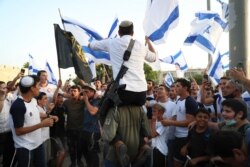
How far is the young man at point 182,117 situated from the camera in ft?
19.0

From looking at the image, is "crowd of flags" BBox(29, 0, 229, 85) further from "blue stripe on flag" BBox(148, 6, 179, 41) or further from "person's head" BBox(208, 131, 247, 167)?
"person's head" BBox(208, 131, 247, 167)

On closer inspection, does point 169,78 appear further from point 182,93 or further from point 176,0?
point 182,93

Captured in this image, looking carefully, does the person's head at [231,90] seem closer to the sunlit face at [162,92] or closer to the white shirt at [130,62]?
the sunlit face at [162,92]

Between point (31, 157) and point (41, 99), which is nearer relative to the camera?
point (31, 157)

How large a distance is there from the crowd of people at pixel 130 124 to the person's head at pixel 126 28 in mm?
11

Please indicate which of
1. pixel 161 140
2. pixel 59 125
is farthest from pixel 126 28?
pixel 59 125

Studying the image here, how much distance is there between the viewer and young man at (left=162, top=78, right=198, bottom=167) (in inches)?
228

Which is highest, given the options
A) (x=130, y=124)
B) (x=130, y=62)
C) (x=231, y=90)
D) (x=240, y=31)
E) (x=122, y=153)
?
(x=240, y=31)

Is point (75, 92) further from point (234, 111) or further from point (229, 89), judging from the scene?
point (234, 111)

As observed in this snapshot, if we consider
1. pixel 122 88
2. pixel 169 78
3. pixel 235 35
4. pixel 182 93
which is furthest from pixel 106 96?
pixel 169 78

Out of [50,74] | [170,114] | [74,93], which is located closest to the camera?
[170,114]

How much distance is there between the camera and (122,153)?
3945 millimetres

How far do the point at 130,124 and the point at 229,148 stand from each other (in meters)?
1.66

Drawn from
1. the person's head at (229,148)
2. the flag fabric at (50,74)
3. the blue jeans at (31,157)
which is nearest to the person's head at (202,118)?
the blue jeans at (31,157)
